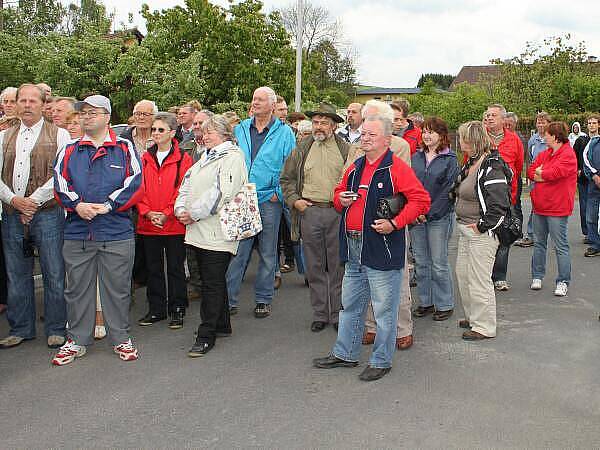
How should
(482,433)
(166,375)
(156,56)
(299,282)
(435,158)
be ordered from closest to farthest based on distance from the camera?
(482,433), (166,375), (435,158), (299,282), (156,56)

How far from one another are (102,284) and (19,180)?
1113mm

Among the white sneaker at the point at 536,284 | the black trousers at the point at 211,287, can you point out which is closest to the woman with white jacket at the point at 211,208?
the black trousers at the point at 211,287

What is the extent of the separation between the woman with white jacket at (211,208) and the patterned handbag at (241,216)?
0.06 metres

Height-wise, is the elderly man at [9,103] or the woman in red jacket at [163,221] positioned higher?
the elderly man at [9,103]

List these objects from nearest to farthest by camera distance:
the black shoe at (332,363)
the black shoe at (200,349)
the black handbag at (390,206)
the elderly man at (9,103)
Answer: the black handbag at (390,206) → the black shoe at (332,363) → the black shoe at (200,349) → the elderly man at (9,103)

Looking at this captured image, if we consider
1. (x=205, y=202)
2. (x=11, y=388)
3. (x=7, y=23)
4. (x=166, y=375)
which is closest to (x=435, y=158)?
(x=205, y=202)

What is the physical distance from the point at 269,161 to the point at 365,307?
7.34ft

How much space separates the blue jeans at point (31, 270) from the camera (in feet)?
19.7

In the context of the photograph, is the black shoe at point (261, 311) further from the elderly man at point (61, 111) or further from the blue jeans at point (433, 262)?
the elderly man at point (61, 111)

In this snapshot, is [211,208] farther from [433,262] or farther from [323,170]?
[433,262]

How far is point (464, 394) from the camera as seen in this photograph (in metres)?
5.05

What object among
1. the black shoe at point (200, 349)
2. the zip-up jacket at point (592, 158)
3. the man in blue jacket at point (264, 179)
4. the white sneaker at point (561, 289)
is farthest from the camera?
the zip-up jacket at point (592, 158)

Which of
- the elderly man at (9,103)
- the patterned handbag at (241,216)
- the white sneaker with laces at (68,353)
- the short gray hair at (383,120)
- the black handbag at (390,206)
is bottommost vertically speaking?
the white sneaker with laces at (68,353)

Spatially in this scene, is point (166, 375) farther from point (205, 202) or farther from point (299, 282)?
point (299, 282)
